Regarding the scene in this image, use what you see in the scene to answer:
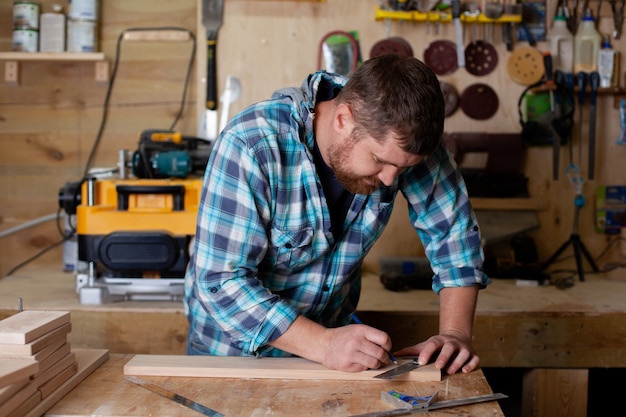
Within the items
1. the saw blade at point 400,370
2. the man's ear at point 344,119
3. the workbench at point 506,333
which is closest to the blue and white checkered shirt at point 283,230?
the man's ear at point 344,119

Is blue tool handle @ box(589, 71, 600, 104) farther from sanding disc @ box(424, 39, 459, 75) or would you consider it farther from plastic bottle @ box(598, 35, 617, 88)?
sanding disc @ box(424, 39, 459, 75)

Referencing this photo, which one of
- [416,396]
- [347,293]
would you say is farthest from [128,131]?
[416,396]

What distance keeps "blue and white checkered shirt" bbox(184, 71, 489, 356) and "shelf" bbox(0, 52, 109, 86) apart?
143cm

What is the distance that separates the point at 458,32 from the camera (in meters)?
2.89

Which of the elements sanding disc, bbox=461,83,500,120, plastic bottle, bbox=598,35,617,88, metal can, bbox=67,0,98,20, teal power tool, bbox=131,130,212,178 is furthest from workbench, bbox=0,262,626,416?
metal can, bbox=67,0,98,20

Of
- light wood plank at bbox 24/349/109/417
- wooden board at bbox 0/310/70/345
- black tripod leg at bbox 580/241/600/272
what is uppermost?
wooden board at bbox 0/310/70/345

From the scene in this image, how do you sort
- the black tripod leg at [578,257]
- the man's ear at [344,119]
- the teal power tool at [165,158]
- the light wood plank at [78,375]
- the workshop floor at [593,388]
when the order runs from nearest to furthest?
the light wood plank at [78,375] → the man's ear at [344,119] → the teal power tool at [165,158] → the black tripod leg at [578,257] → the workshop floor at [593,388]

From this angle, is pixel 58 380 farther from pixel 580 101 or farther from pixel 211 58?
pixel 580 101

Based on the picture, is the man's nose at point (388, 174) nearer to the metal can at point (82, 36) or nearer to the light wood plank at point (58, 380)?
the light wood plank at point (58, 380)

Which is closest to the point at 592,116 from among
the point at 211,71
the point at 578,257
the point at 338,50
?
the point at 578,257

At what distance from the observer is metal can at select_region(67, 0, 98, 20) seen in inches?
111

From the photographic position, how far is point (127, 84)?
303 cm

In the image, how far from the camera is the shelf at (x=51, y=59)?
282 cm

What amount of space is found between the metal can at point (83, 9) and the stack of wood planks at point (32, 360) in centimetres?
179
